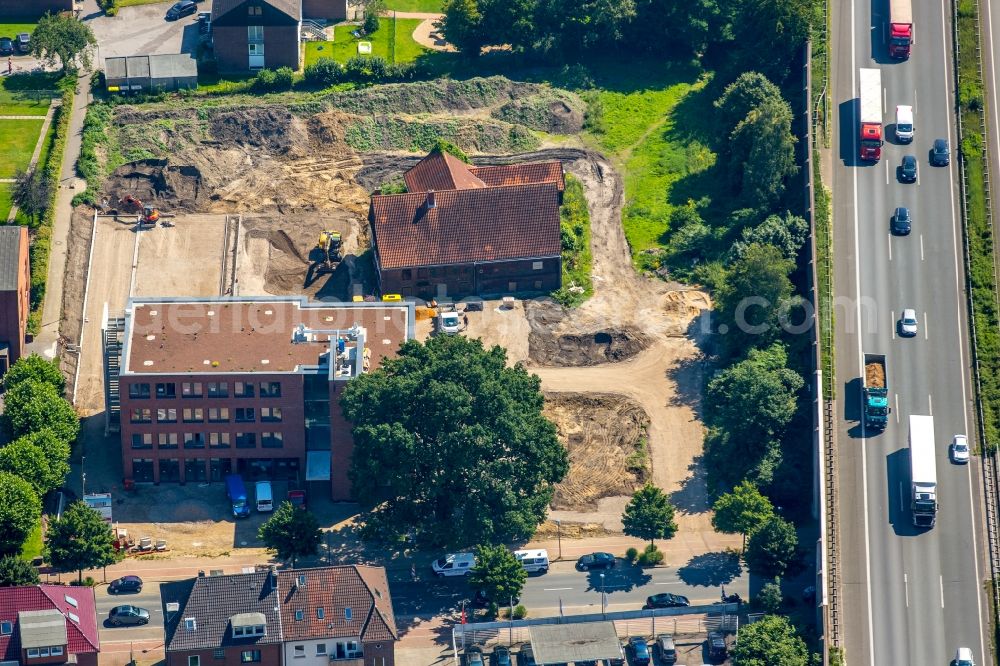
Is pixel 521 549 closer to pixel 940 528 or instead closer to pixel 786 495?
pixel 786 495

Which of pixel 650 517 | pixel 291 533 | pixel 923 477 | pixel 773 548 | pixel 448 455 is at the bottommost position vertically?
pixel 773 548

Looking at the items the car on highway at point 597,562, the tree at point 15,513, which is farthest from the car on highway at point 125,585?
the car on highway at point 597,562

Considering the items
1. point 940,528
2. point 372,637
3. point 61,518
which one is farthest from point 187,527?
point 940,528

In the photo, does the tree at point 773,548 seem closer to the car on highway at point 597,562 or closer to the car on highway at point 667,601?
the car on highway at point 667,601

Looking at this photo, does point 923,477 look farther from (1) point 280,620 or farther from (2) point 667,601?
(1) point 280,620

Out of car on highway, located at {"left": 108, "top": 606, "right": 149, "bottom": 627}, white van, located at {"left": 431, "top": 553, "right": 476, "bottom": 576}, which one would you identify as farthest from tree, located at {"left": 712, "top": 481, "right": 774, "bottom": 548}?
car on highway, located at {"left": 108, "top": 606, "right": 149, "bottom": 627}

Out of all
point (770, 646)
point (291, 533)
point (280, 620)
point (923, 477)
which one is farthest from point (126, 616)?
point (923, 477)
